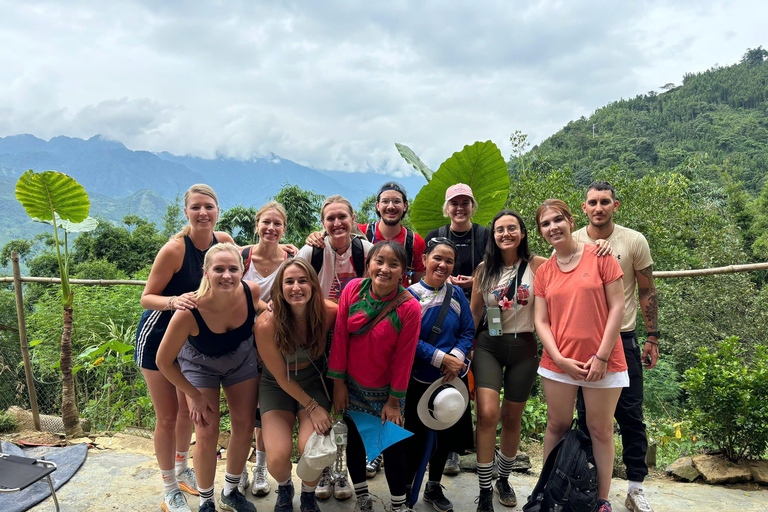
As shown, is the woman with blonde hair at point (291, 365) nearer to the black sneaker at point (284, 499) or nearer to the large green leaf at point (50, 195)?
the black sneaker at point (284, 499)

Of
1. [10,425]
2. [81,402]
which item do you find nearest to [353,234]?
[10,425]

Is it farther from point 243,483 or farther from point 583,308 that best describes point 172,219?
point 583,308

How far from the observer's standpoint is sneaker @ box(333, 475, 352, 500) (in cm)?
279

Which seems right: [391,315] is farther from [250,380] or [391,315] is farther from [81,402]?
[81,402]

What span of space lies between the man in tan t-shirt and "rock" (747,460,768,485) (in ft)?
3.17

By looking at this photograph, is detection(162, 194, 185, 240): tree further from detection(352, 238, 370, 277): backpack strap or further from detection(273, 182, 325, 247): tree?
detection(352, 238, 370, 277): backpack strap

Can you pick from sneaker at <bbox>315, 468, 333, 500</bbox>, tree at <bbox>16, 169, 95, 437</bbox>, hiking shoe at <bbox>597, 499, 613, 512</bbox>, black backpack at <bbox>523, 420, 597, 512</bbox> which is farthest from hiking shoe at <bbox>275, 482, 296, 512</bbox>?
tree at <bbox>16, 169, 95, 437</bbox>

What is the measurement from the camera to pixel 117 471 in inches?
130

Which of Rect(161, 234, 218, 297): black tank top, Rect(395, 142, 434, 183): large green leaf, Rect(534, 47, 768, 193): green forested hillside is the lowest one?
Rect(161, 234, 218, 297): black tank top

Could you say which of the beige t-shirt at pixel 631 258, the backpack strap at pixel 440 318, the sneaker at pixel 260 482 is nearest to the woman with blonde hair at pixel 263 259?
the sneaker at pixel 260 482

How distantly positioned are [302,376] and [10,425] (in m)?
3.54

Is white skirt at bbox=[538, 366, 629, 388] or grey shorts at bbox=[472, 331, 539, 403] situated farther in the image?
grey shorts at bbox=[472, 331, 539, 403]

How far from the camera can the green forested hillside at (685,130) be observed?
161ft

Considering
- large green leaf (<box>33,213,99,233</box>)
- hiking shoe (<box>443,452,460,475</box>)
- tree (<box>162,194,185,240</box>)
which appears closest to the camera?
hiking shoe (<box>443,452,460,475</box>)
